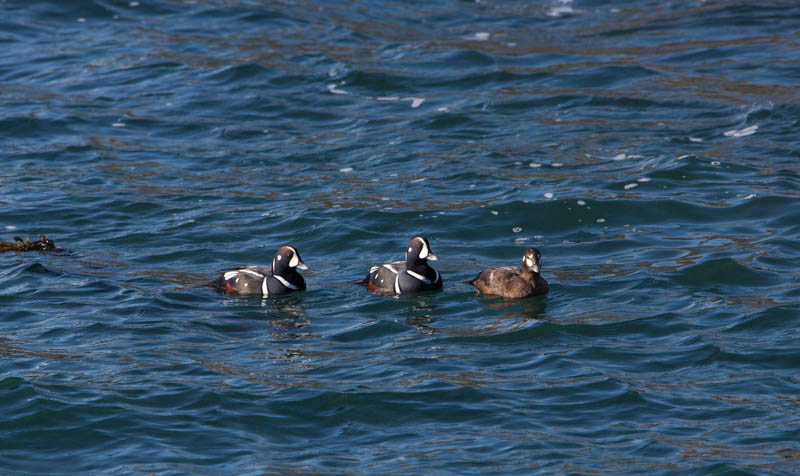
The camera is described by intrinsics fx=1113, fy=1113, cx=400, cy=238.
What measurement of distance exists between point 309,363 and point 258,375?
1.83 ft

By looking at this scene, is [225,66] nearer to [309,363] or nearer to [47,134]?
[47,134]

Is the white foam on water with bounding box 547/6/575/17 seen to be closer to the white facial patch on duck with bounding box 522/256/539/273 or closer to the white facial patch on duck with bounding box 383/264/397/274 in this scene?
the white facial patch on duck with bounding box 383/264/397/274

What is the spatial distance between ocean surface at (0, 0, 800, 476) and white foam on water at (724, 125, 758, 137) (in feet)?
0.20

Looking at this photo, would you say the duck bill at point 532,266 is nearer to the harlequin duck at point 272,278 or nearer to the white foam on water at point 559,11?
the harlequin duck at point 272,278

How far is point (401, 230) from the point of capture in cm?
1516

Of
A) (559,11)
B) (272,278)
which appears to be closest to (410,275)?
(272,278)

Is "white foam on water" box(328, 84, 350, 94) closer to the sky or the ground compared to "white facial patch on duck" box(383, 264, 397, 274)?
closer to the sky

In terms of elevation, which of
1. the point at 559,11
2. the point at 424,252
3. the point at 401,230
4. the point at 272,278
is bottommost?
the point at 401,230

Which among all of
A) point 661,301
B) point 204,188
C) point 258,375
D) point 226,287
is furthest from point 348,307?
point 204,188

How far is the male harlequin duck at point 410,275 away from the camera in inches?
501

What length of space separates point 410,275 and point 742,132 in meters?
7.88

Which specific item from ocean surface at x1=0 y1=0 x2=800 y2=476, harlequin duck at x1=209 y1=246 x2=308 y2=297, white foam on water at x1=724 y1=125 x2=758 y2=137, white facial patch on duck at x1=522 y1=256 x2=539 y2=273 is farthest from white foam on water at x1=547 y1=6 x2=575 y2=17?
harlequin duck at x1=209 y1=246 x2=308 y2=297

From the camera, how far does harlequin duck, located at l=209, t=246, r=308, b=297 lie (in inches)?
501

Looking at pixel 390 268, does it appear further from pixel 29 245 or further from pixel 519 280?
Answer: pixel 29 245
